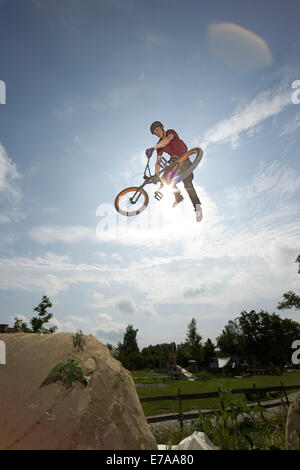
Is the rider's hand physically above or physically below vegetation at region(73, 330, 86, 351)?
above

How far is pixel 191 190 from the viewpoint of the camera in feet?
24.1

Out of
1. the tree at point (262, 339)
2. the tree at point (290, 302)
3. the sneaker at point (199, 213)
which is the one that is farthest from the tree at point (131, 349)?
the sneaker at point (199, 213)

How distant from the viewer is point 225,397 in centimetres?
498

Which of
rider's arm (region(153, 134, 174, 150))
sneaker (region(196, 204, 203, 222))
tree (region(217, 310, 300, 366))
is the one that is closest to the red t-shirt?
rider's arm (region(153, 134, 174, 150))

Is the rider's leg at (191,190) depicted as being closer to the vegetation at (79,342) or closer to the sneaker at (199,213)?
the sneaker at (199,213)

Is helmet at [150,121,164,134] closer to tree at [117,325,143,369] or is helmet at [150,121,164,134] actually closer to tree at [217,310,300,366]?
tree at [117,325,143,369]

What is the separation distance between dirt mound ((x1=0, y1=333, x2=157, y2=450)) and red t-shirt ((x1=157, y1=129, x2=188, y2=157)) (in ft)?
18.9

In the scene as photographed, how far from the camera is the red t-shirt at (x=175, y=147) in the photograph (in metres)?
7.49

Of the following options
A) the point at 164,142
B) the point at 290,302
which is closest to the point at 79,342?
the point at 164,142

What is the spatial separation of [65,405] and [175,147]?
671 centimetres

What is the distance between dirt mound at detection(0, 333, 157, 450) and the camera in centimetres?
284

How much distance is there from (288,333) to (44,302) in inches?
2872
